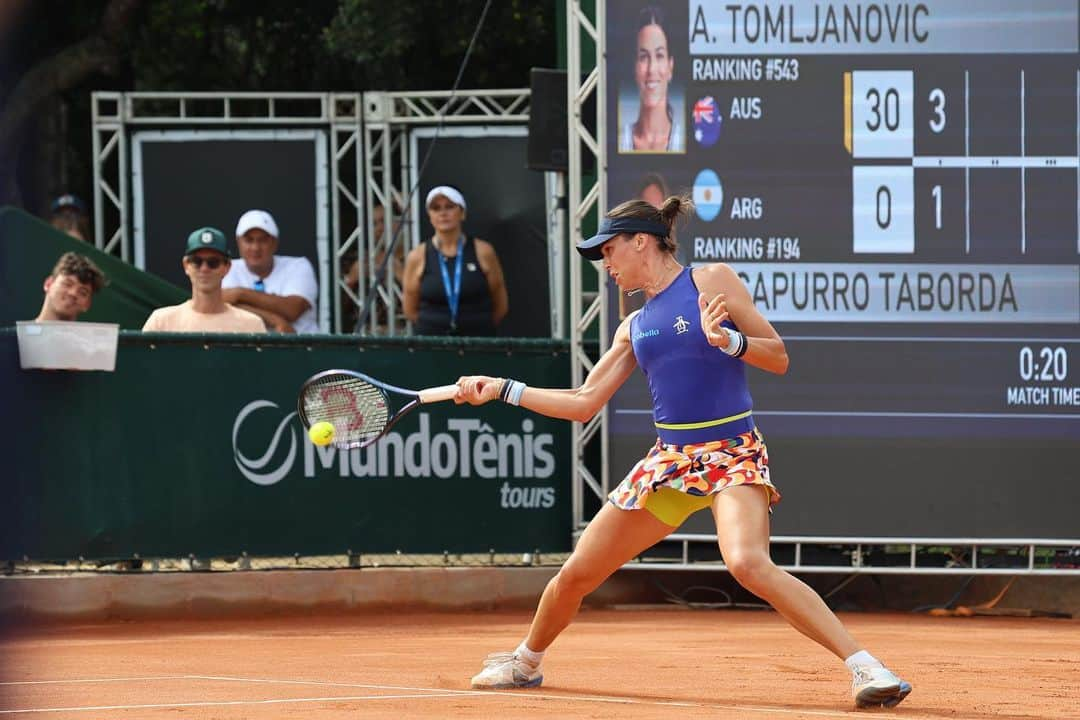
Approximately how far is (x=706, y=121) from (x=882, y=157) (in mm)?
1062

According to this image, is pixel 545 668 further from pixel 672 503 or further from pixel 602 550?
pixel 672 503

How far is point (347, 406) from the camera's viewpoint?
661 cm

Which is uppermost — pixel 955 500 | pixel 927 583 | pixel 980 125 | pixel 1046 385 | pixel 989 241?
pixel 980 125

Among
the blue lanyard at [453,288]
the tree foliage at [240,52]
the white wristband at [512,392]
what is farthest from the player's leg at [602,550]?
the tree foliage at [240,52]

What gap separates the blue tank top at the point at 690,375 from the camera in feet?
20.3

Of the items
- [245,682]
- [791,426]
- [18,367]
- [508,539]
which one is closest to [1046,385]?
[791,426]

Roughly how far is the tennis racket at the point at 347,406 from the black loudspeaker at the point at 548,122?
13.3ft

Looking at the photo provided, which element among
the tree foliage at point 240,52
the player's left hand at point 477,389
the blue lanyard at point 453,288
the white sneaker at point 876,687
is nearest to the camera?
the white sneaker at point 876,687

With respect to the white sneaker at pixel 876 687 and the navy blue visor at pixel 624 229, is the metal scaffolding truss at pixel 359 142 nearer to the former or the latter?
the navy blue visor at pixel 624 229

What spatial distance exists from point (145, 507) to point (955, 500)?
4.76 metres

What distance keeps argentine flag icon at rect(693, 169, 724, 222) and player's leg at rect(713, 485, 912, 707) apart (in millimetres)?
4140

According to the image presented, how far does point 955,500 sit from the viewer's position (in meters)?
9.91

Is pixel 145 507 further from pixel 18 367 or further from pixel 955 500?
pixel 955 500

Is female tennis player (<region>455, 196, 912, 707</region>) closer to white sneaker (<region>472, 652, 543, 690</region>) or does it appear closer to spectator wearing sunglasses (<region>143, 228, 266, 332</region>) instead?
white sneaker (<region>472, 652, 543, 690</region>)
